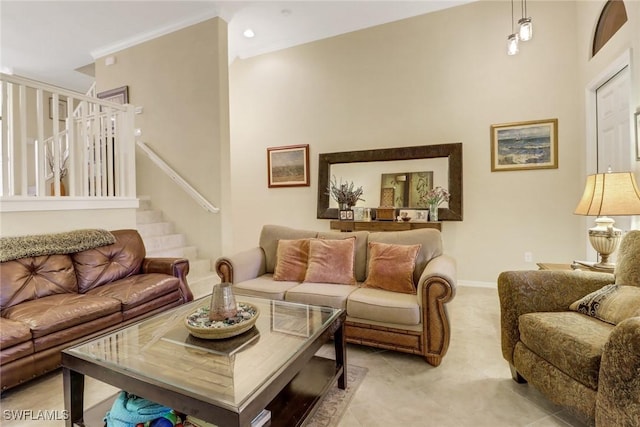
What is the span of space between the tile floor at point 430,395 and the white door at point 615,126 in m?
1.73

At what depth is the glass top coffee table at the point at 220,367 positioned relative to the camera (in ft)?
3.76

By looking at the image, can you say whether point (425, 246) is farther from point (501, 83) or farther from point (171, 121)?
point (171, 121)

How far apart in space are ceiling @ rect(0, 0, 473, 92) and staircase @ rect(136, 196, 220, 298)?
2.43m

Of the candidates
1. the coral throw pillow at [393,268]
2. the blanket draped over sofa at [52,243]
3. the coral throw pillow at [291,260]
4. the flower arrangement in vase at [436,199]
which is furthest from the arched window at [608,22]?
the blanket draped over sofa at [52,243]

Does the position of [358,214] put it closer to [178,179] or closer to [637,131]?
[178,179]

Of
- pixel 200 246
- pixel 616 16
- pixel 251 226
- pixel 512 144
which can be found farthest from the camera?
pixel 251 226

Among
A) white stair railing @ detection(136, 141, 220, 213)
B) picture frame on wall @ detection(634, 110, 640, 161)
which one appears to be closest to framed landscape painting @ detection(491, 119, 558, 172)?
picture frame on wall @ detection(634, 110, 640, 161)

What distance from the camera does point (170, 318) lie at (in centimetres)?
189

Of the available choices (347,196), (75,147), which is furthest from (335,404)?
(75,147)

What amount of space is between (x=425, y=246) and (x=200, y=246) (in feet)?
9.76

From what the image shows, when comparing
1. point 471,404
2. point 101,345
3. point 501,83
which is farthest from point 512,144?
point 101,345

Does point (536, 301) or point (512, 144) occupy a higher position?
point (512, 144)

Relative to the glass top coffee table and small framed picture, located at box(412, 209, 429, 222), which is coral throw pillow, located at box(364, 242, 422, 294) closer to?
the glass top coffee table

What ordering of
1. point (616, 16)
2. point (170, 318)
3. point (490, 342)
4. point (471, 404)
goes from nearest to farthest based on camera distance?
point (471, 404) < point (170, 318) < point (490, 342) < point (616, 16)
